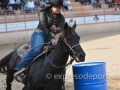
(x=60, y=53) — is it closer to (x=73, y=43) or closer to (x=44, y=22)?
(x=73, y=43)

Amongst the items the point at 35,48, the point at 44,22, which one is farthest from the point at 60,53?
the point at 44,22

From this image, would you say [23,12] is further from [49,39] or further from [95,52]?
[49,39]

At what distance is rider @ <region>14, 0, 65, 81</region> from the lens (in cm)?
620

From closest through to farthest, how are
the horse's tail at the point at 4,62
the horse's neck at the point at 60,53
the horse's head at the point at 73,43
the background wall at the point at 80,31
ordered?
1. the horse's head at the point at 73,43
2. the horse's neck at the point at 60,53
3. the horse's tail at the point at 4,62
4. the background wall at the point at 80,31

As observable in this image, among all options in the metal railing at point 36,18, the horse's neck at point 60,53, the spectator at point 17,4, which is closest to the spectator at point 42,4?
the spectator at point 17,4

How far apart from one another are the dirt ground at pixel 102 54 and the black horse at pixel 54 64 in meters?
2.42

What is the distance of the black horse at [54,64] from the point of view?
5328 millimetres

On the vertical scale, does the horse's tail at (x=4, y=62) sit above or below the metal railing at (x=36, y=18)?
below

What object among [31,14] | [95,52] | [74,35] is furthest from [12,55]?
[31,14]

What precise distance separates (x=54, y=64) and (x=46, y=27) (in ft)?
2.81

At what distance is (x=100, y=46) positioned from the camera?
15414 millimetres

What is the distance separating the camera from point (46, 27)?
624 centimetres

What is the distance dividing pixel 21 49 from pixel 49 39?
102cm

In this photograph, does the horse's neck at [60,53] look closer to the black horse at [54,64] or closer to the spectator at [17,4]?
the black horse at [54,64]
